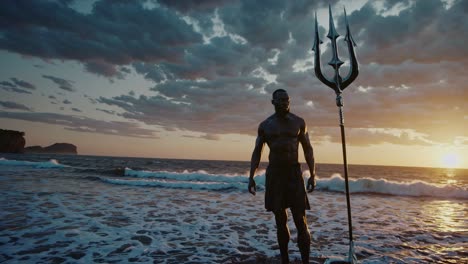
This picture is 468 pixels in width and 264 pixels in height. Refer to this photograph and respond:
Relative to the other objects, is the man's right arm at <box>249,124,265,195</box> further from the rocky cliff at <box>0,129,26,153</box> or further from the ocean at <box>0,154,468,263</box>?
the rocky cliff at <box>0,129,26,153</box>

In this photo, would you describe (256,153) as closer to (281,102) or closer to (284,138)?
(284,138)

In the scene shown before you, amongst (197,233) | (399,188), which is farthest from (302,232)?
(399,188)

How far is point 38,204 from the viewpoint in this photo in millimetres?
9422

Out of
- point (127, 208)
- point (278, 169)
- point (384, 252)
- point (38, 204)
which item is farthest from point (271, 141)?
point (38, 204)

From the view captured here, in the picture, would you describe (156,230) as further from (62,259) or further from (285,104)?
(285,104)

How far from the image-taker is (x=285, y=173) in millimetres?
4012

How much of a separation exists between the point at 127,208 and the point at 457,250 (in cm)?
969

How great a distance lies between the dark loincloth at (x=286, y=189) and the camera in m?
3.95

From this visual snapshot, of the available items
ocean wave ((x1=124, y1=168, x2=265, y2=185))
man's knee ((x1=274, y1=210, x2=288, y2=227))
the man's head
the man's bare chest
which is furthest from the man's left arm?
ocean wave ((x1=124, y1=168, x2=265, y2=185))

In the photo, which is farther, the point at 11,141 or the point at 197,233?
the point at 11,141

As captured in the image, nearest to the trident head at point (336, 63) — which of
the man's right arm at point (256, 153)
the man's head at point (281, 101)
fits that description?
the man's head at point (281, 101)

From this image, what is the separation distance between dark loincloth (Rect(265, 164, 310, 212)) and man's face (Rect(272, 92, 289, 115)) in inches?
35.4

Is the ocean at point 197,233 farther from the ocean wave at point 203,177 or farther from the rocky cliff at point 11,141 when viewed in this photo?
the rocky cliff at point 11,141

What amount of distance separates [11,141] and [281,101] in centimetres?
13361
